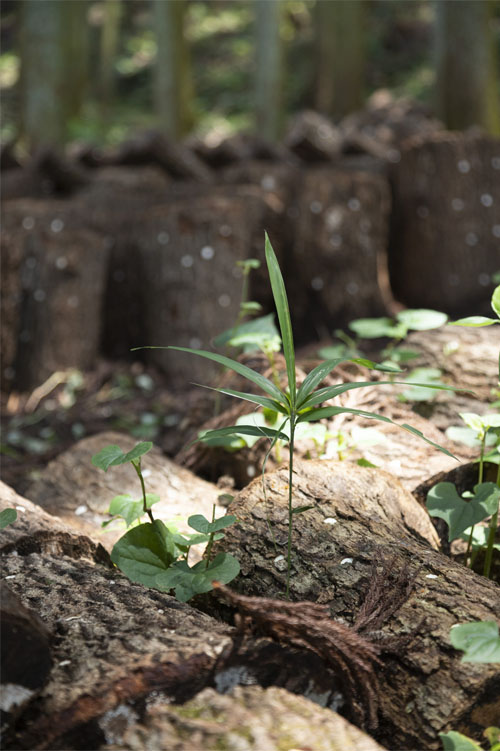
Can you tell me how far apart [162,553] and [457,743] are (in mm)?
710

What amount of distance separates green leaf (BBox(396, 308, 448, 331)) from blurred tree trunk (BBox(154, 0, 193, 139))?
8.04 m

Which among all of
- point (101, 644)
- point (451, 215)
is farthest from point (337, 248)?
point (101, 644)

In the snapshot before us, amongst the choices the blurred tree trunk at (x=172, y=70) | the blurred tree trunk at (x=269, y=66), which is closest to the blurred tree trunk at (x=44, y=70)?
the blurred tree trunk at (x=172, y=70)

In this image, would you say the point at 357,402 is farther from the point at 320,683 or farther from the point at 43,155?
the point at 43,155

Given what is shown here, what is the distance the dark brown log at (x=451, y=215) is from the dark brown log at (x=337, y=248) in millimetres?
227

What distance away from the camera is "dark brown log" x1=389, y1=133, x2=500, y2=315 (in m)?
4.22

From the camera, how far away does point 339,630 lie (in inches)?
48.1

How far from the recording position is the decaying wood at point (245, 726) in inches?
39.5

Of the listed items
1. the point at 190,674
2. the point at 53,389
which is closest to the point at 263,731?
the point at 190,674

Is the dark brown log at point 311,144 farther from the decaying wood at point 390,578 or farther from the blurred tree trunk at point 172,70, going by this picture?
the blurred tree trunk at point 172,70

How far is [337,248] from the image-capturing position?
4.15m

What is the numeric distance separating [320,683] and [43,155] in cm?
402

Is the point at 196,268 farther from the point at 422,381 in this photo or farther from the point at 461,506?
the point at 461,506

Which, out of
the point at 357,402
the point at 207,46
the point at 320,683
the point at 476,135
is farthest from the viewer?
the point at 207,46
